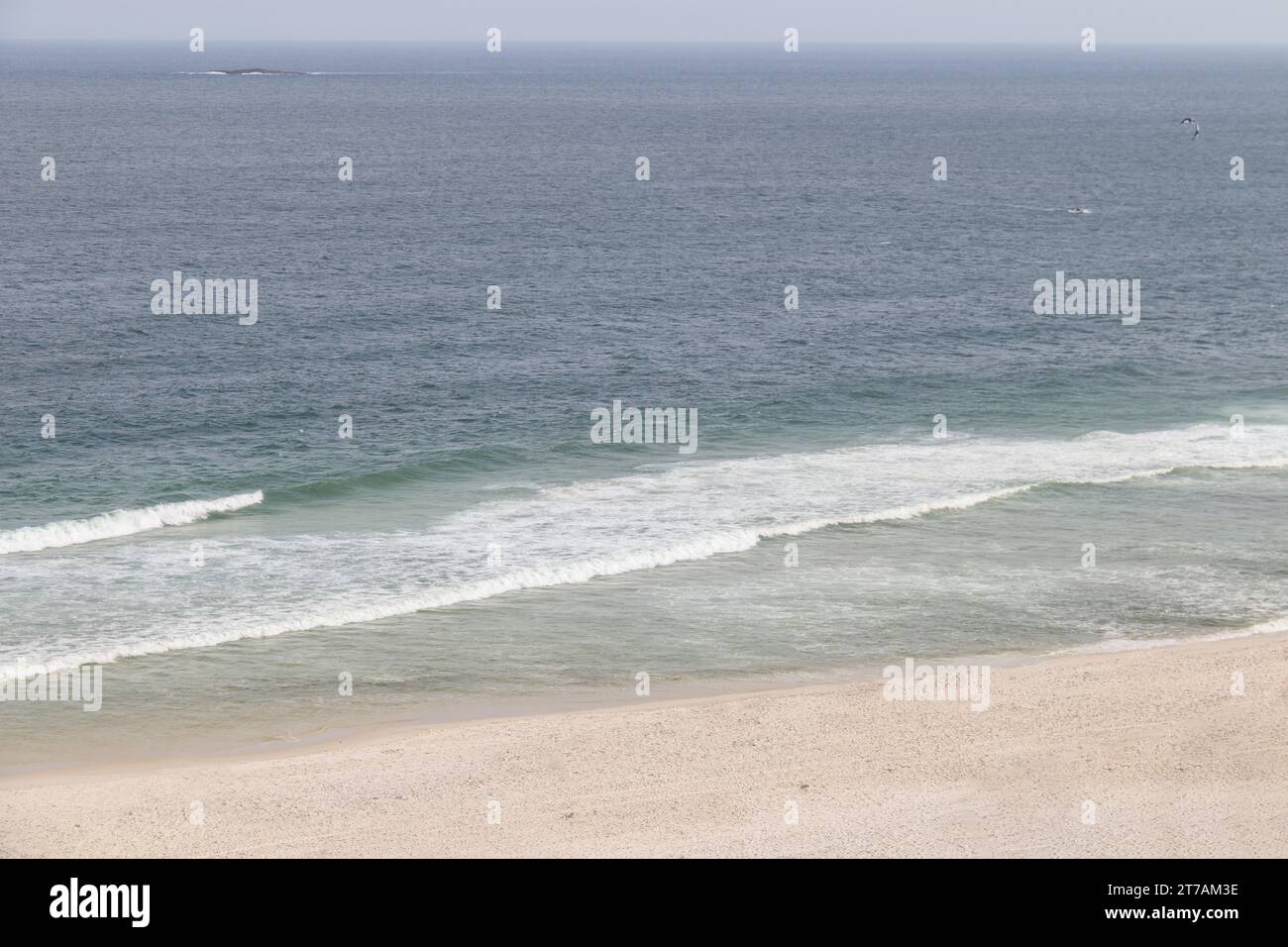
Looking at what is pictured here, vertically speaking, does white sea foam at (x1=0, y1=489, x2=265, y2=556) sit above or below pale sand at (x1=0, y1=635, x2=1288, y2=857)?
above

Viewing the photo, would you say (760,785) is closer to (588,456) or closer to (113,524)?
(113,524)

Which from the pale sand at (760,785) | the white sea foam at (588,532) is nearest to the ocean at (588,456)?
the white sea foam at (588,532)

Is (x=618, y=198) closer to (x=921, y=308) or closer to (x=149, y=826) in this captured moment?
(x=921, y=308)

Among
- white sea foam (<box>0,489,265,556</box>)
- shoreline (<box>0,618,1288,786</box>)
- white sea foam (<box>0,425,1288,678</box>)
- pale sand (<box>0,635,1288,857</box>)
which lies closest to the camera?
pale sand (<box>0,635,1288,857</box>)

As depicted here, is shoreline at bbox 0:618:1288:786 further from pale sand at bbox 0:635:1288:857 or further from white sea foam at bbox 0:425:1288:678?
white sea foam at bbox 0:425:1288:678

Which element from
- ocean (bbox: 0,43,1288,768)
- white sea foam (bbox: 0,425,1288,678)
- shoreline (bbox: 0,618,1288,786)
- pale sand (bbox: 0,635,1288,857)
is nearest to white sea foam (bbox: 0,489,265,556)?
ocean (bbox: 0,43,1288,768)

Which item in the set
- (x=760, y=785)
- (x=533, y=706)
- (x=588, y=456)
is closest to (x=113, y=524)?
(x=588, y=456)

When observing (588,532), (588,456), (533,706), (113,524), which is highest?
(588,456)
